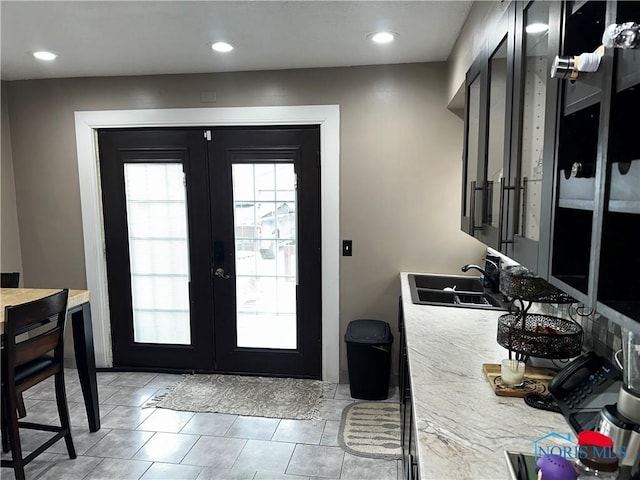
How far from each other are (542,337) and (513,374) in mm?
153

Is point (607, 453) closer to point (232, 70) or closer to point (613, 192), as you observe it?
point (613, 192)

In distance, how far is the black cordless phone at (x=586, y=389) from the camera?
1.14 meters

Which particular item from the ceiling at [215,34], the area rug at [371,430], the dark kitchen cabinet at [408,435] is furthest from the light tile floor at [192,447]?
the ceiling at [215,34]

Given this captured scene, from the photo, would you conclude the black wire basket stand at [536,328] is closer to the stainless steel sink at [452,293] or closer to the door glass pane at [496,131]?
the door glass pane at [496,131]

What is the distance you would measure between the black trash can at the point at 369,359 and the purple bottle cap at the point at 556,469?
7.32 ft

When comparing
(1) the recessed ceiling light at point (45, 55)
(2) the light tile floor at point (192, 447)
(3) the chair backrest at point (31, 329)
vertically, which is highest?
(1) the recessed ceiling light at point (45, 55)

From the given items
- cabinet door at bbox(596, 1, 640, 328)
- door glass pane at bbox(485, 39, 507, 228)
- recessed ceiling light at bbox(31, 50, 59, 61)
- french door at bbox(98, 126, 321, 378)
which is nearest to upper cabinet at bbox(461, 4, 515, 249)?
door glass pane at bbox(485, 39, 507, 228)

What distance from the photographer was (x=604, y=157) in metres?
0.75

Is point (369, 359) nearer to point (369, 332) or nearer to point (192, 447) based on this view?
point (369, 332)

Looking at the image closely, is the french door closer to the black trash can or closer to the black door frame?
the black door frame

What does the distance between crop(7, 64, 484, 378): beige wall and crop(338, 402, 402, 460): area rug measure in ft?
1.63

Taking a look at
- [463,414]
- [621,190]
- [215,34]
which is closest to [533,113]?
[621,190]

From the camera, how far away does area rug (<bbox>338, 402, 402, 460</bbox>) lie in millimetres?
2592

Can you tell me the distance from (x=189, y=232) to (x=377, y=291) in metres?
1.64
